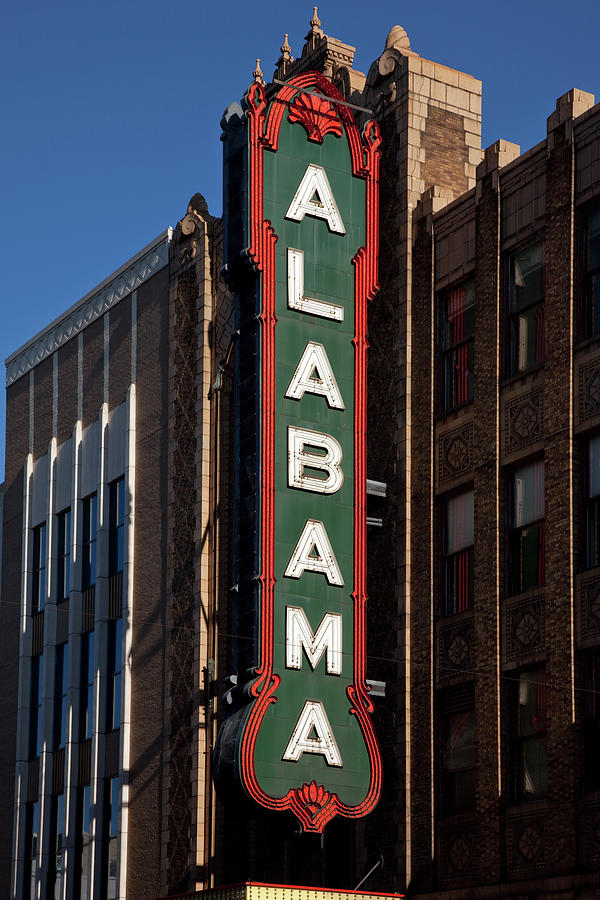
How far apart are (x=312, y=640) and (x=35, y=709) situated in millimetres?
17358

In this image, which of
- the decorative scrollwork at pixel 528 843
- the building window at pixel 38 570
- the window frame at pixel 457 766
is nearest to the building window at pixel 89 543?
the building window at pixel 38 570

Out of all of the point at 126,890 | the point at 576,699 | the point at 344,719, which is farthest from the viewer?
the point at 126,890

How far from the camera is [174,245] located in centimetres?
4072

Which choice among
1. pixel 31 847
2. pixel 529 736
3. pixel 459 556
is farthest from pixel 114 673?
pixel 529 736

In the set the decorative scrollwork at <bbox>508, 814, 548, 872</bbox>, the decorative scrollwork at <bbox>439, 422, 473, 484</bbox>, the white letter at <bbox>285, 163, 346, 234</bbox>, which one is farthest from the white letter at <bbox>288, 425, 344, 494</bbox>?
the decorative scrollwork at <bbox>508, 814, 548, 872</bbox>

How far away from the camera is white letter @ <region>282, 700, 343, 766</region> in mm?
28322

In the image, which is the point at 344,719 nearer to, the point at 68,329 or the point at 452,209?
the point at 452,209

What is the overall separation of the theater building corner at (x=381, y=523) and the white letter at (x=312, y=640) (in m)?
0.05

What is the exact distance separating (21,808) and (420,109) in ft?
70.8

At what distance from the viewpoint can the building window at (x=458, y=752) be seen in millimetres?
29094

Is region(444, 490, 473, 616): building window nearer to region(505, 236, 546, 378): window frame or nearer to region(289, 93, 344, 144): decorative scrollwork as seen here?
region(505, 236, 546, 378): window frame

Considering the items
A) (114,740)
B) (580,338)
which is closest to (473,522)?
(580,338)

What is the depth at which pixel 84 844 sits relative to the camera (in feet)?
130

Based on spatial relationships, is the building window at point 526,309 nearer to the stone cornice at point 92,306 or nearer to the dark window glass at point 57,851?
the stone cornice at point 92,306
